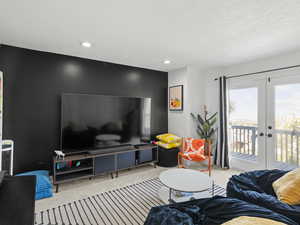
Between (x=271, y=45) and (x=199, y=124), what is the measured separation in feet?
7.02

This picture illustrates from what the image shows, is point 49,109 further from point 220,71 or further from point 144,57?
point 220,71

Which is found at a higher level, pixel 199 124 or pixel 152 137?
pixel 199 124

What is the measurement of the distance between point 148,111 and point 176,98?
34.0 inches

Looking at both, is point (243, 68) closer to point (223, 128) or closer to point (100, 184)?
point (223, 128)

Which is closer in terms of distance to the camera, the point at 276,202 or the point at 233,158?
the point at 276,202

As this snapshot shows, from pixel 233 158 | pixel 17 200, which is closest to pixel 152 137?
pixel 233 158

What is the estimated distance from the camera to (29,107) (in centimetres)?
284

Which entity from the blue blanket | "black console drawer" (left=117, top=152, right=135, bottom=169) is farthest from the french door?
the blue blanket

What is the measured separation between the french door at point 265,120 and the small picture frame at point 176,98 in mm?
1123

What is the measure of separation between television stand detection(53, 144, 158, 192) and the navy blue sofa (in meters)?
2.06

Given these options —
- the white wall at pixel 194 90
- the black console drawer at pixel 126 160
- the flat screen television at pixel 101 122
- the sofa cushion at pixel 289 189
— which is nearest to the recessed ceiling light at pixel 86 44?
the flat screen television at pixel 101 122

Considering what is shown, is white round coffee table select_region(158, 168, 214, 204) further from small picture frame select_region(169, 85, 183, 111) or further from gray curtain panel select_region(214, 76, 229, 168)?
small picture frame select_region(169, 85, 183, 111)

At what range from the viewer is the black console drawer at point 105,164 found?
302cm

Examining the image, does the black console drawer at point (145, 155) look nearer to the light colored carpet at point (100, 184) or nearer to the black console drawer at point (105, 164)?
the light colored carpet at point (100, 184)
